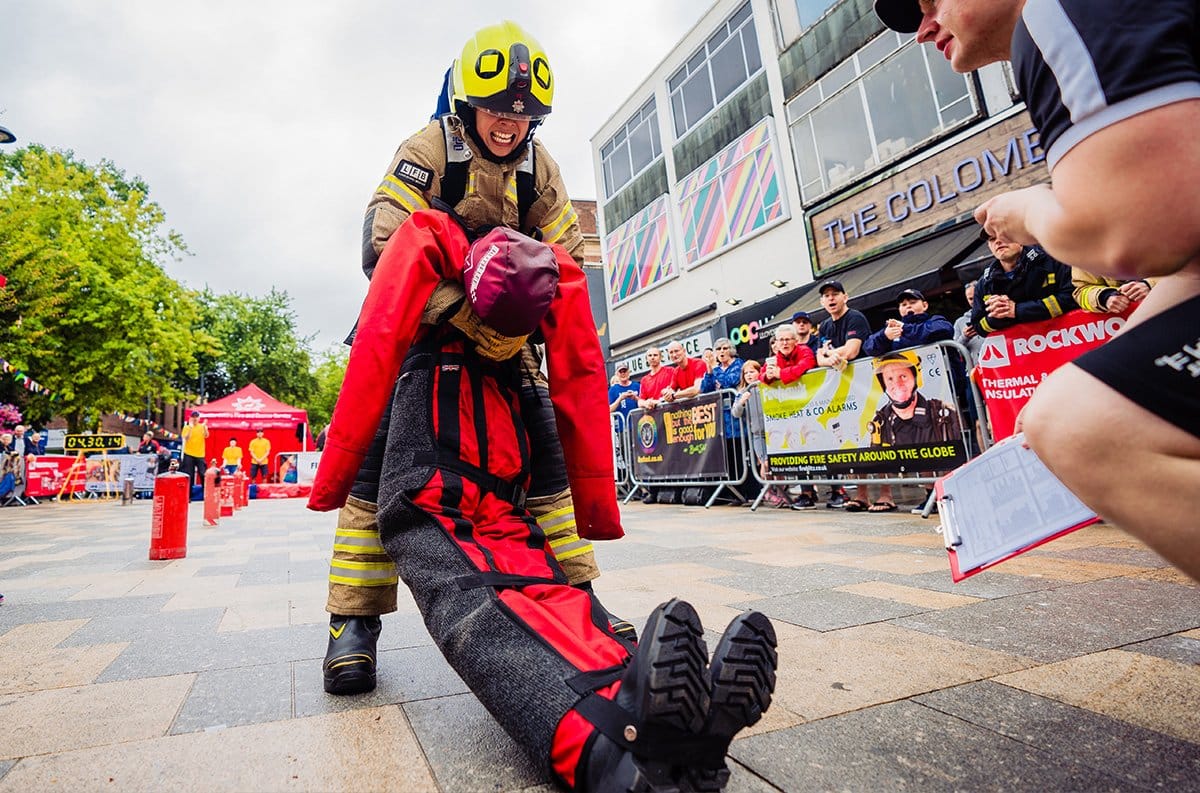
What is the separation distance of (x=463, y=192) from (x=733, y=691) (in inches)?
65.2

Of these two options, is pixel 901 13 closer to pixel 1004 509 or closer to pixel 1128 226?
pixel 1128 226

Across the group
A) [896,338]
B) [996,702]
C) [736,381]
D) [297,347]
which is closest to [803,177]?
[736,381]

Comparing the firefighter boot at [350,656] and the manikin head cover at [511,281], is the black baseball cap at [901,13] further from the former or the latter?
the firefighter boot at [350,656]

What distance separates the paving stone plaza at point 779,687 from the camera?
3.98 ft

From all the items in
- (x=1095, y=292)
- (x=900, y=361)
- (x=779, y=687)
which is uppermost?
(x=1095, y=292)

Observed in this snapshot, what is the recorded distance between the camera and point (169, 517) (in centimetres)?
505

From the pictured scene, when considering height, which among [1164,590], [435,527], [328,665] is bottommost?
[1164,590]

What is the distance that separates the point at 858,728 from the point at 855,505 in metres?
5.55

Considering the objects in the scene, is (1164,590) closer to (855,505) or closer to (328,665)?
(328,665)

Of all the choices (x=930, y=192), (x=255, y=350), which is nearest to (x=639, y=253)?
(x=930, y=192)

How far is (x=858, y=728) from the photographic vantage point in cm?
136

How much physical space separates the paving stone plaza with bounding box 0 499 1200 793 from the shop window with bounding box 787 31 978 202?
11568mm

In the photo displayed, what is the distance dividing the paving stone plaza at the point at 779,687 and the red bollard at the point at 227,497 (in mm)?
7938

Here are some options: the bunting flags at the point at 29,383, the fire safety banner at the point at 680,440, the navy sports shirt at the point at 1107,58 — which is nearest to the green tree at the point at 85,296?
the bunting flags at the point at 29,383
